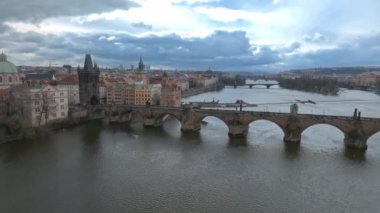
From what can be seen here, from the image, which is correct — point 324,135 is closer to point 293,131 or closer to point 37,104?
point 293,131

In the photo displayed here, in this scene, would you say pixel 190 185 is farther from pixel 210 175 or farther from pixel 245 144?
pixel 245 144

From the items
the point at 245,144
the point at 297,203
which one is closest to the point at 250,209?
the point at 297,203

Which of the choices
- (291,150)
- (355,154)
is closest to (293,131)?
(291,150)

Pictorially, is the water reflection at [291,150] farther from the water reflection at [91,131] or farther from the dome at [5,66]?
the dome at [5,66]

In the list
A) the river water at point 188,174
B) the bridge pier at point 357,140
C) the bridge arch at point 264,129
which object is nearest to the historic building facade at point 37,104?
the river water at point 188,174

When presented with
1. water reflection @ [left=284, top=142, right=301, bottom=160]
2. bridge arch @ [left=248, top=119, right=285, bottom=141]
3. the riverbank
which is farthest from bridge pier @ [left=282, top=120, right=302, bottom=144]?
the riverbank
